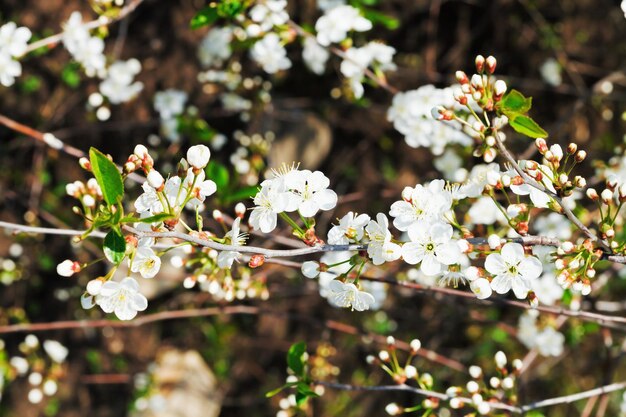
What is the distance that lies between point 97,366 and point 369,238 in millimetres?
2804

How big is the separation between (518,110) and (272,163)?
2.07 m

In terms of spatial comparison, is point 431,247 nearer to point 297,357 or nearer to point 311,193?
point 311,193

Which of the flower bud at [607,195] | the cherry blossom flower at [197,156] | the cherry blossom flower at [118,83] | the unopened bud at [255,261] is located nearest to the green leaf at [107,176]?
the cherry blossom flower at [197,156]

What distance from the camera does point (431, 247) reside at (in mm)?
1404

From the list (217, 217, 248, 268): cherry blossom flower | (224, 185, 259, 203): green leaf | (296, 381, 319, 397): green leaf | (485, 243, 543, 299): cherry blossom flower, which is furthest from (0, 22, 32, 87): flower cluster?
(485, 243, 543, 299): cherry blossom flower

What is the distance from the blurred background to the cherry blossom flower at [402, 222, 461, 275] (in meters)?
1.86

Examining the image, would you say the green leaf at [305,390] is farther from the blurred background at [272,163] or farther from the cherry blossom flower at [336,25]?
the blurred background at [272,163]

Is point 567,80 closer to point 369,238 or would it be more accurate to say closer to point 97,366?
point 369,238

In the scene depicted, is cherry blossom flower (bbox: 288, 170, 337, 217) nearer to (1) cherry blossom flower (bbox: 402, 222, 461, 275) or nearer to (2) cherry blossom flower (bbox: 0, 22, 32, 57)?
(1) cherry blossom flower (bbox: 402, 222, 461, 275)

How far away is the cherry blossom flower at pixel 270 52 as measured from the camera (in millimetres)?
2212

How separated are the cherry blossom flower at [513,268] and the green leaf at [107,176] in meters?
0.89

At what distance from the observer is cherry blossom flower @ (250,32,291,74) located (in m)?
2.21

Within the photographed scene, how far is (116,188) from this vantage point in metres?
1.27

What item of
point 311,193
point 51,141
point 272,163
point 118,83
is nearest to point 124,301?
point 311,193
